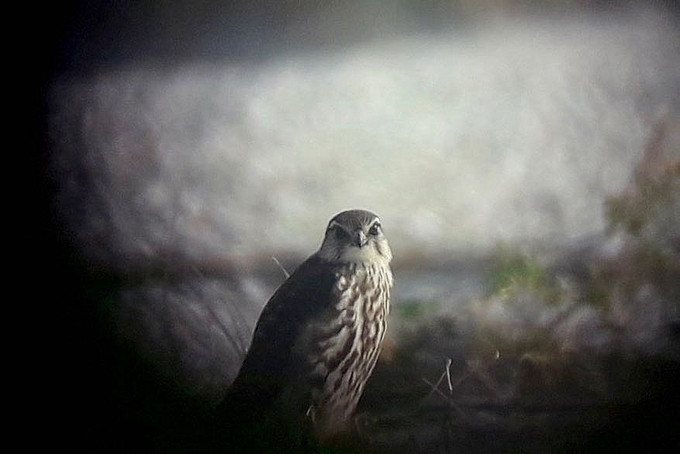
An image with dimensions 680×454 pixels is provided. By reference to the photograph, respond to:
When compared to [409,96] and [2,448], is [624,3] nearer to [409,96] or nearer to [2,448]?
[409,96]

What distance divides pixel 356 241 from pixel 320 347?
0.86 feet

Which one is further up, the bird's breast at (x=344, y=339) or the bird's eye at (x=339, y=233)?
the bird's eye at (x=339, y=233)

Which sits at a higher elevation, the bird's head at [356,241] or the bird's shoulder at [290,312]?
the bird's head at [356,241]

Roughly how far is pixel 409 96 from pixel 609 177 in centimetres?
53

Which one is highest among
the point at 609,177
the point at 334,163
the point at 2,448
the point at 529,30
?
the point at 529,30

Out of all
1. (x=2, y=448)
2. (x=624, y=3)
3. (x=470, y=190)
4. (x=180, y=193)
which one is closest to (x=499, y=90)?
(x=470, y=190)

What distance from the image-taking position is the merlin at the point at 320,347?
1807 millimetres

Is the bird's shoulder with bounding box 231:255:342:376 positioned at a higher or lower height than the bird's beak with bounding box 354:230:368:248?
lower

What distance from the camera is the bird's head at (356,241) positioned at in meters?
1.82

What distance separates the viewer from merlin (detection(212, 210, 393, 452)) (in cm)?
181

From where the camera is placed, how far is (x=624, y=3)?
1.91 meters

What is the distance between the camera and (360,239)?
182 cm

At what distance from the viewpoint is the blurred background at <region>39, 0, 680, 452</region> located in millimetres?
1876

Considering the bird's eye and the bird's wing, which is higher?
the bird's eye
